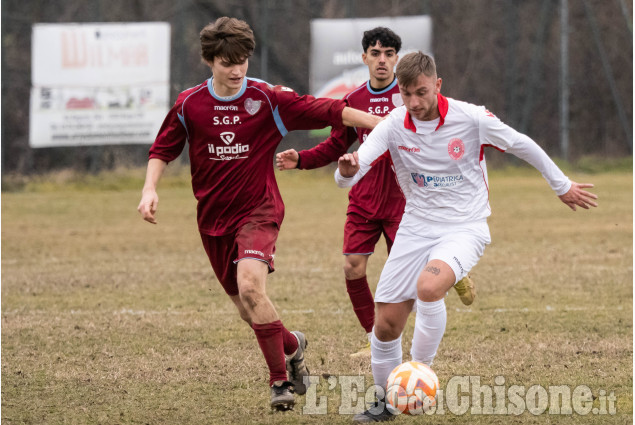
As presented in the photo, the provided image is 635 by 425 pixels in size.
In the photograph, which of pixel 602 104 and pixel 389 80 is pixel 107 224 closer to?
pixel 389 80

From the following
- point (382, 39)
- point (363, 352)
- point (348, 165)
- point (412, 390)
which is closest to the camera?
point (412, 390)

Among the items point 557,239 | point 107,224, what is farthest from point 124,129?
point 557,239

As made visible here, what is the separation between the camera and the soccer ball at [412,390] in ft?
14.3

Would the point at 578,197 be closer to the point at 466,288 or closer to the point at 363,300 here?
the point at 466,288

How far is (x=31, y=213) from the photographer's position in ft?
50.3

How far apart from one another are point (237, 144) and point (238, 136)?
0.14 ft

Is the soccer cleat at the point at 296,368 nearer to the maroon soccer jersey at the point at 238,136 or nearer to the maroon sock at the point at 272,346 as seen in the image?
the maroon sock at the point at 272,346

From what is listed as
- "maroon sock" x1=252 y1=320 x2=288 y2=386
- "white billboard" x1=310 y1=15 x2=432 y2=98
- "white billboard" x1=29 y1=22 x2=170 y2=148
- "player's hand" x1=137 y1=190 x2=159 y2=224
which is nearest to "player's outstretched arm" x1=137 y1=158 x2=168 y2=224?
"player's hand" x1=137 y1=190 x2=159 y2=224

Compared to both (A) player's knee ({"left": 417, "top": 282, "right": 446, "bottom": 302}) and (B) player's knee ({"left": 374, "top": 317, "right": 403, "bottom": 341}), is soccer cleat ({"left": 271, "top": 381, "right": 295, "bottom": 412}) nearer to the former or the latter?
(B) player's knee ({"left": 374, "top": 317, "right": 403, "bottom": 341})

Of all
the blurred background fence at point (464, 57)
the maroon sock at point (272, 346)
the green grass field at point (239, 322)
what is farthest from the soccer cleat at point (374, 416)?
the blurred background fence at point (464, 57)

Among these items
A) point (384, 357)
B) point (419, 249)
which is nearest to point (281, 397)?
point (384, 357)

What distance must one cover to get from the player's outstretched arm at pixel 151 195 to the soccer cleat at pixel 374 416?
1392 mm

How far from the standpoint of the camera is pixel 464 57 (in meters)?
20.8

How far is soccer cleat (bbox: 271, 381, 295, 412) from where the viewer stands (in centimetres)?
451
